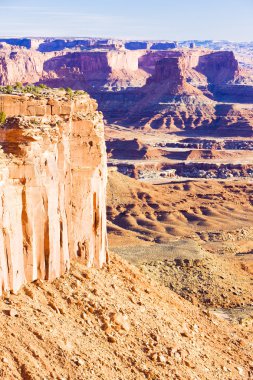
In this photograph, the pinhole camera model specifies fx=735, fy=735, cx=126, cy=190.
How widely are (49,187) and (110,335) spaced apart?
22.2ft

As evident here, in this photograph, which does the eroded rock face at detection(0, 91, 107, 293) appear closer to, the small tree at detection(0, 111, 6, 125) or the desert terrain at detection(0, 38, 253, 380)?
the desert terrain at detection(0, 38, 253, 380)

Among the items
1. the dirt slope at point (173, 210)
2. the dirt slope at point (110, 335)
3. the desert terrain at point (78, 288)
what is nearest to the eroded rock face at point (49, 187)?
the desert terrain at point (78, 288)

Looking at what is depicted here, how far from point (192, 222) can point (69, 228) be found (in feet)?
210

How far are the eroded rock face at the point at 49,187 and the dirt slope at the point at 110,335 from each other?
3.95 ft

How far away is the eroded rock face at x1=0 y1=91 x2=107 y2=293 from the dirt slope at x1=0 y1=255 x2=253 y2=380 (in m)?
1.20

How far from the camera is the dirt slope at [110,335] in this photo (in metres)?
26.8

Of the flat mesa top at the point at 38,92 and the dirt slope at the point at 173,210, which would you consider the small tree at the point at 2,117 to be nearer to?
the flat mesa top at the point at 38,92

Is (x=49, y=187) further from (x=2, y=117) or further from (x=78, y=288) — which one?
(x=78, y=288)

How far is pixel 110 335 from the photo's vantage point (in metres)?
30.9

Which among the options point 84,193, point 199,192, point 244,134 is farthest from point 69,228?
point 244,134

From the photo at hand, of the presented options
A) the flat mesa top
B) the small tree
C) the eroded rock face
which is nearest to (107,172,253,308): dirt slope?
the eroded rock face

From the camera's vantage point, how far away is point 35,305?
1161 inches

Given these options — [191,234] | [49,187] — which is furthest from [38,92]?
[191,234]

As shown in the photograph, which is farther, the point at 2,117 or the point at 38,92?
the point at 38,92
